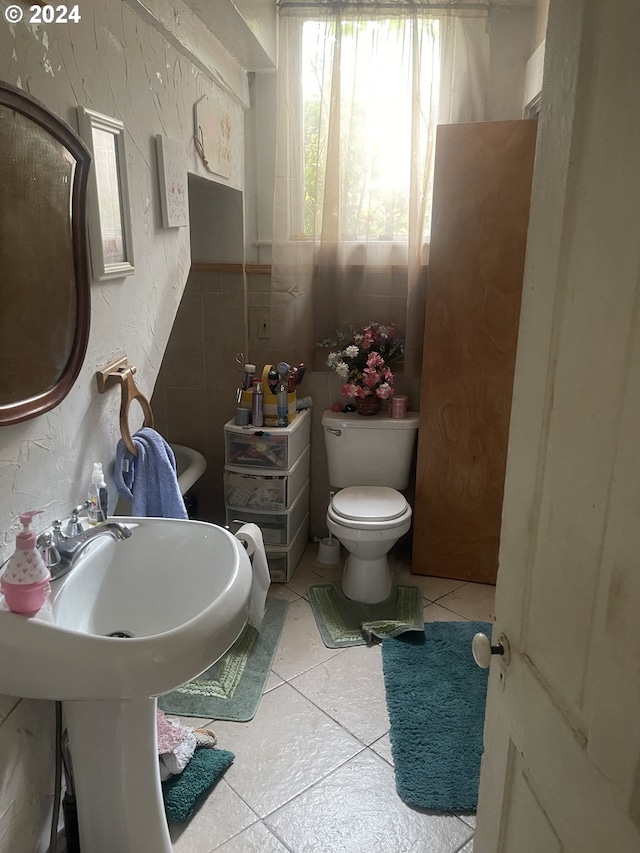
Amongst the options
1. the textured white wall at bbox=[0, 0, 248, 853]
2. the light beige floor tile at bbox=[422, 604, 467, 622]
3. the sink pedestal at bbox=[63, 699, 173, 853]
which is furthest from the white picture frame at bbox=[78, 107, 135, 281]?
the light beige floor tile at bbox=[422, 604, 467, 622]

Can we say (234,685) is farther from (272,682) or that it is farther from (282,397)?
(282,397)

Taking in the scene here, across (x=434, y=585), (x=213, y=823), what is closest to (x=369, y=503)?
(x=434, y=585)

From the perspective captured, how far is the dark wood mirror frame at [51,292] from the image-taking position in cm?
117

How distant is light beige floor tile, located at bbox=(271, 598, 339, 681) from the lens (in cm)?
230

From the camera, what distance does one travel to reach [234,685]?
86.2 inches

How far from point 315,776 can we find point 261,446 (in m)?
1.30

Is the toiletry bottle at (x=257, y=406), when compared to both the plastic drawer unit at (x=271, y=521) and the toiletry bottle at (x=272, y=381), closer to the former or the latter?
the toiletry bottle at (x=272, y=381)

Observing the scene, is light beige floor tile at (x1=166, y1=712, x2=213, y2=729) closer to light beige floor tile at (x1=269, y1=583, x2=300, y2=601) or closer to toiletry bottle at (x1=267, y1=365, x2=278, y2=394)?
light beige floor tile at (x1=269, y1=583, x2=300, y2=601)

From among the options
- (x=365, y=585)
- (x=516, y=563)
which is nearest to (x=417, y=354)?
(x=365, y=585)

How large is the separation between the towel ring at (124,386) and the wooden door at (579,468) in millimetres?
1061

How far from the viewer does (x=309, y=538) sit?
327 centimetres

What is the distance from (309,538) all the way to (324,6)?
2.45 metres

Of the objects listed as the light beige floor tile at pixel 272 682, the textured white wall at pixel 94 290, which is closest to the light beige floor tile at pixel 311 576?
the light beige floor tile at pixel 272 682

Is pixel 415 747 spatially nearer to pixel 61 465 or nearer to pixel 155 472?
pixel 155 472
